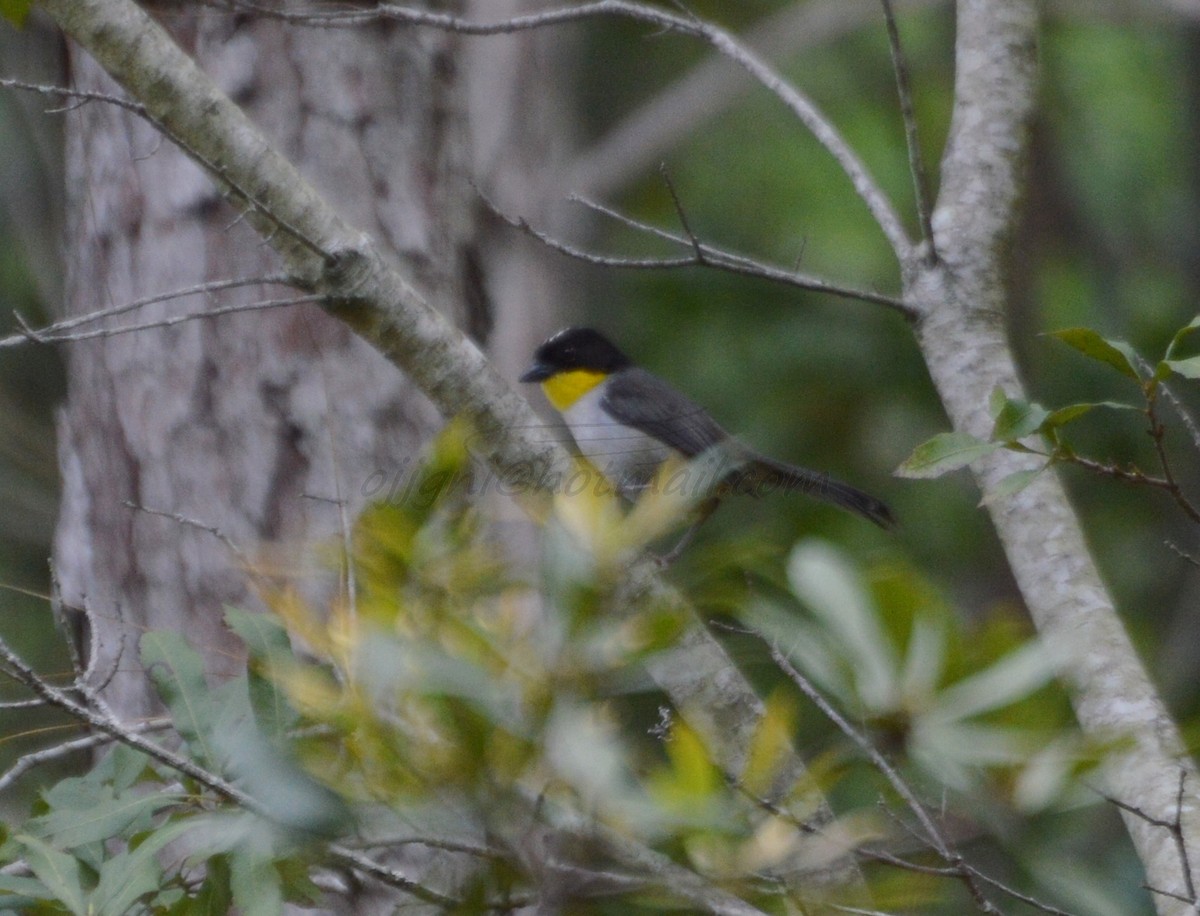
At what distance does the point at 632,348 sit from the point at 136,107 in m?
5.69

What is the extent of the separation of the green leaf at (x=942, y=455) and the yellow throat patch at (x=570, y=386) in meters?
3.29

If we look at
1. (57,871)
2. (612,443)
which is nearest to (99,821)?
(57,871)

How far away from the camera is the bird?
470 cm

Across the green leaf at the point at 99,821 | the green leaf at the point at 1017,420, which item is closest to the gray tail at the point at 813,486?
the green leaf at the point at 1017,420

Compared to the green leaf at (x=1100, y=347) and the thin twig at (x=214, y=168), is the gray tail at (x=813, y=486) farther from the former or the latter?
the thin twig at (x=214, y=168)

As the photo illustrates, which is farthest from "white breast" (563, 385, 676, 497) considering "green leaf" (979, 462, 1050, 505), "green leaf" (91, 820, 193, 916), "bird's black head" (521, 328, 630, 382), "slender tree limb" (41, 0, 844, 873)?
"green leaf" (91, 820, 193, 916)

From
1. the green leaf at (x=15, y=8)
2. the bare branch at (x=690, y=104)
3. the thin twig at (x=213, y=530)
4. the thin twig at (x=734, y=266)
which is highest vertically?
the bare branch at (x=690, y=104)

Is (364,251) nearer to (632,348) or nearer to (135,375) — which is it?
(135,375)

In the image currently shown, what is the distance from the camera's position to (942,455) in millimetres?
2246

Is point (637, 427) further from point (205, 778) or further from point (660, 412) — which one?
point (205, 778)

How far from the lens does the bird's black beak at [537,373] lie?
457 cm

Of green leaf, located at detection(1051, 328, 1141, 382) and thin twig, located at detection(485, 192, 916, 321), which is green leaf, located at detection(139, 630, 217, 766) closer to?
thin twig, located at detection(485, 192, 916, 321)

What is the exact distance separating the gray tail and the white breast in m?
0.32

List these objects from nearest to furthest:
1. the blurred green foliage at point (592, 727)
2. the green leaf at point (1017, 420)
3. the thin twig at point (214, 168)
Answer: the blurred green foliage at point (592, 727)
the green leaf at point (1017, 420)
the thin twig at point (214, 168)
